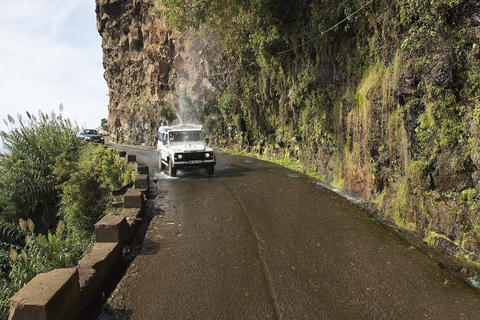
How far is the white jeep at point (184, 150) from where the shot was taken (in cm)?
1216

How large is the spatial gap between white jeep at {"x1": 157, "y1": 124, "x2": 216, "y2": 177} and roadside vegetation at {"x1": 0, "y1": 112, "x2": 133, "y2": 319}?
2.38 meters

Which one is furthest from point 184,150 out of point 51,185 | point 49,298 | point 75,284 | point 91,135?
point 91,135

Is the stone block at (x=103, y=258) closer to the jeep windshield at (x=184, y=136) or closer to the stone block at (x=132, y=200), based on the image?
the stone block at (x=132, y=200)

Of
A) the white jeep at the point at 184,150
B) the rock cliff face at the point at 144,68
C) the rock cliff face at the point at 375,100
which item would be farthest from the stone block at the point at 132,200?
the rock cliff face at the point at 144,68

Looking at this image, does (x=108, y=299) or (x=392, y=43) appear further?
(x=392, y=43)

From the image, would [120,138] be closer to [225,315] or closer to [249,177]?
[249,177]

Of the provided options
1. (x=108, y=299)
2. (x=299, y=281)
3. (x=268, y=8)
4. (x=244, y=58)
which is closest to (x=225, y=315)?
(x=299, y=281)

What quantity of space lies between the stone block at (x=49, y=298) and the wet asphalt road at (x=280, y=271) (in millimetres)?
497

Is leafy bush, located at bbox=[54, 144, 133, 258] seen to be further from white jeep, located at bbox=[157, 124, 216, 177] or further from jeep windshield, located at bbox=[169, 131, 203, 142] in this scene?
jeep windshield, located at bbox=[169, 131, 203, 142]

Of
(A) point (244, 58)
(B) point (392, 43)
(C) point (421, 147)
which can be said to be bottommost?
(C) point (421, 147)

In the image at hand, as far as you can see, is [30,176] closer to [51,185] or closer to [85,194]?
[51,185]

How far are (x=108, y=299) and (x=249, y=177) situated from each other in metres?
8.40

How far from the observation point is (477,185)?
16.2 ft

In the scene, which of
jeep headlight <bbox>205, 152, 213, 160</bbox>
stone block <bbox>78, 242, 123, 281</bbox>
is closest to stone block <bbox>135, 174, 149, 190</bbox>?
jeep headlight <bbox>205, 152, 213, 160</bbox>
